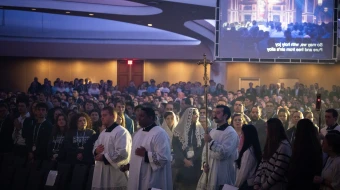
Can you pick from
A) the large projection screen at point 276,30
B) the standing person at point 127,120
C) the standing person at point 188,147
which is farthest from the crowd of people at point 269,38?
the standing person at point 188,147

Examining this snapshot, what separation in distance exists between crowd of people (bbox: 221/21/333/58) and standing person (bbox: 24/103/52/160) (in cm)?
794

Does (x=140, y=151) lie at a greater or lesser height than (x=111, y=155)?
greater

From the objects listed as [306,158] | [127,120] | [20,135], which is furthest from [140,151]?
[20,135]

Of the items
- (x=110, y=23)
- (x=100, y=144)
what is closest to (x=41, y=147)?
(x=100, y=144)

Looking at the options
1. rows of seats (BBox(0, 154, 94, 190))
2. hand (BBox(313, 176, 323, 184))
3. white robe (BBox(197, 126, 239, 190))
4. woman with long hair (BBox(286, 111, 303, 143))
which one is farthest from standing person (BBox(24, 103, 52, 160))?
hand (BBox(313, 176, 323, 184))

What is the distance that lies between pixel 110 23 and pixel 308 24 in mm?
16405

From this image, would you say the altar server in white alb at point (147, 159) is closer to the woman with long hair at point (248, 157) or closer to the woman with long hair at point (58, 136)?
the woman with long hair at point (248, 157)

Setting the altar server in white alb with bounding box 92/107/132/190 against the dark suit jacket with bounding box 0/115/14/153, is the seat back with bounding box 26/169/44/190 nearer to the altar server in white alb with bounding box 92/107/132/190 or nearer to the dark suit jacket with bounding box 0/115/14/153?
the dark suit jacket with bounding box 0/115/14/153

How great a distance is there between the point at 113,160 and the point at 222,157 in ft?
5.46

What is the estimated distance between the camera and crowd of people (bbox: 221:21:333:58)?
1888cm

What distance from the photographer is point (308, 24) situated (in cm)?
1878

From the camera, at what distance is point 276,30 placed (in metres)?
19.2

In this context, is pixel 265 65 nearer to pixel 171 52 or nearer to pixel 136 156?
pixel 171 52

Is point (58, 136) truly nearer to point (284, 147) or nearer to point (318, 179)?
point (284, 147)
